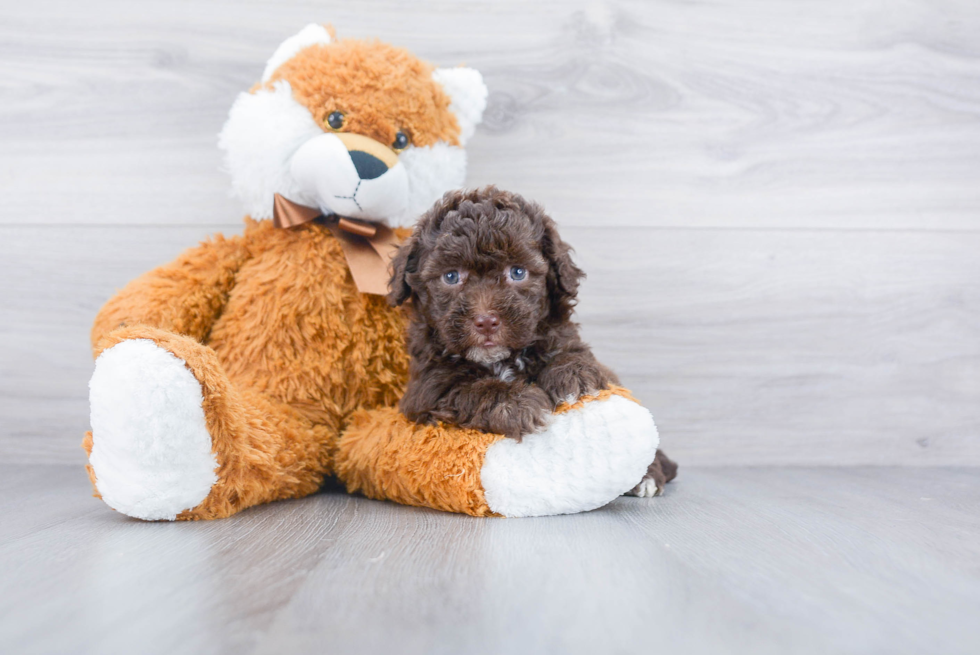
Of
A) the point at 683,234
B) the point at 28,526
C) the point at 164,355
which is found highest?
the point at 683,234

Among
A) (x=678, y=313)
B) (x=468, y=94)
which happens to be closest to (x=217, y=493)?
(x=468, y=94)

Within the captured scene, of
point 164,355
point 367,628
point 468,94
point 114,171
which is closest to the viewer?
point 367,628

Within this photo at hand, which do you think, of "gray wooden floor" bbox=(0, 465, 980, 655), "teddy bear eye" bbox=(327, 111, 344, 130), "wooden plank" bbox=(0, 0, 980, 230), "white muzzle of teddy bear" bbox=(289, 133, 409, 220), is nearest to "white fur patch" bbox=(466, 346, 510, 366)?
"gray wooden floor" bbox=(0, 465, 980, 655)

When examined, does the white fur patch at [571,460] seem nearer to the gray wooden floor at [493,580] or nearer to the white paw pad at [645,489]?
the gray wooden floor at [493,580]

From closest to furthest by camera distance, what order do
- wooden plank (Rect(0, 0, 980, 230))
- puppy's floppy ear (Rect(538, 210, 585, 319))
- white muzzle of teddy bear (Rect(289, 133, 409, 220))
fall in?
puppy's floppy ear (Rect(538, 210, 585, 319))
white muzzle of teddy bear (Rect(289, 133, 409, 220))
wooden plank (Rect(0, 0, 980, 230))

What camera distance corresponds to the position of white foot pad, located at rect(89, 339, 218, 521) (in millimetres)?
906

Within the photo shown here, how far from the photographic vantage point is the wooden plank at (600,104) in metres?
1.54

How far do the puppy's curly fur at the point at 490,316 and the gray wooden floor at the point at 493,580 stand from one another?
0.58 feet

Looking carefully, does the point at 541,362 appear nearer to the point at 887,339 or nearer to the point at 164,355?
the point at 164,355

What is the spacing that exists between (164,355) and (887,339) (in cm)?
154

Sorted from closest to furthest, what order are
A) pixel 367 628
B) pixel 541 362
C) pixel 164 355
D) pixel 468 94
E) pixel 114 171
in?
pixel 367 628 → pixel 164 355 → pixel 541 362 → pixel 468 94 → pixel 114 171

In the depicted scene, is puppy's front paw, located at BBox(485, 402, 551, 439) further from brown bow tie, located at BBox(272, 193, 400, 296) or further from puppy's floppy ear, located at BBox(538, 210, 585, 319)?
brown bow tie, located at BBox(272, 193, 400, 296)

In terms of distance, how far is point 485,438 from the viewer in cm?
99

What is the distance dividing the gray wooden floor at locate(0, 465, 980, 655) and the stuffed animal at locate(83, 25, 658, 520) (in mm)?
55
